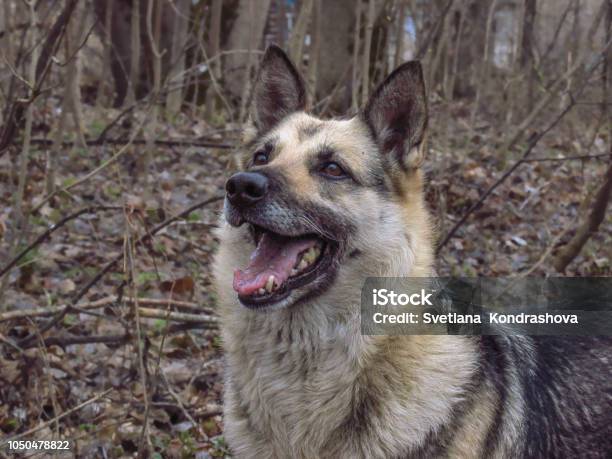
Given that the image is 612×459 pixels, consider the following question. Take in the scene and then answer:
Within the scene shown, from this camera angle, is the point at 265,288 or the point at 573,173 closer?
the point at 265,288

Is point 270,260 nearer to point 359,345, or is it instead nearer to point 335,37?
point 359,345

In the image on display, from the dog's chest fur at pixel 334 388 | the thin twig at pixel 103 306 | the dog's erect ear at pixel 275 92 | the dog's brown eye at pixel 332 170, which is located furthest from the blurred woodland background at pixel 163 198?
the dog's brown eye at pixel 332 170

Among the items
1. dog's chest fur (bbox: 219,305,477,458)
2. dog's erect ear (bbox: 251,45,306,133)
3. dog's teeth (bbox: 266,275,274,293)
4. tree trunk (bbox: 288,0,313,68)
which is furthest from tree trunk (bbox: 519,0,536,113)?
dog's teeth (bbox: 266,275,274,293)

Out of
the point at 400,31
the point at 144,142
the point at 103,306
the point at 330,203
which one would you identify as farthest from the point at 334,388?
the point at 144,142

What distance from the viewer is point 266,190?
296 cm

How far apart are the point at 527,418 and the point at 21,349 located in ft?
8.78

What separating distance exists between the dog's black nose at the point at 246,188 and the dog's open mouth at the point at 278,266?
199 millimetres

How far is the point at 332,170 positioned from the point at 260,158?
0.42 meters

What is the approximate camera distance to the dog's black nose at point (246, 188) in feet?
9.55

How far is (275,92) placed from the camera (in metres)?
3.66

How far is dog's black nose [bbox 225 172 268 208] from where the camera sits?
291 cm

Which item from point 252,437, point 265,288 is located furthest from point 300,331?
point 252,437

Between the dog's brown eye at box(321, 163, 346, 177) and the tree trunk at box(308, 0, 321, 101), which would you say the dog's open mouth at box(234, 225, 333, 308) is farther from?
the tree trunk at box(308, 0, 321, 101)

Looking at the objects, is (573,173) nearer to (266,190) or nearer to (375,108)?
(375,108)
